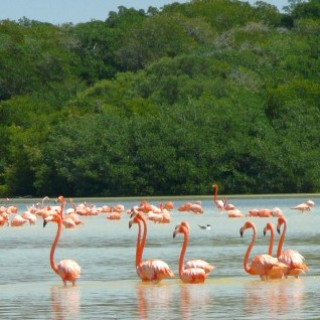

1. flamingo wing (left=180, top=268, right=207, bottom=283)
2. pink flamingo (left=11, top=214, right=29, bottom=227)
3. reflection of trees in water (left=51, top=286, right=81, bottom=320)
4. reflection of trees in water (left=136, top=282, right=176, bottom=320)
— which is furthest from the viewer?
pink flamingo (left=11, top=214, right=29, bottom=227)

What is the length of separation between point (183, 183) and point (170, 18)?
99.1 feet

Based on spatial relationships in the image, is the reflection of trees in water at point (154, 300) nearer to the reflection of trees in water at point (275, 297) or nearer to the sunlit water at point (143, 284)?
the sunlit water at point (143, 284)

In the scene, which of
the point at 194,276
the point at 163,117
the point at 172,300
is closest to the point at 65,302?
the point at 172,300

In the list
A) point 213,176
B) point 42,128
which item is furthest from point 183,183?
point 42,128

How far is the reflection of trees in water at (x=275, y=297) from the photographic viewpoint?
554 inches

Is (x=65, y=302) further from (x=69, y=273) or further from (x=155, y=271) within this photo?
(x=155, y=271)

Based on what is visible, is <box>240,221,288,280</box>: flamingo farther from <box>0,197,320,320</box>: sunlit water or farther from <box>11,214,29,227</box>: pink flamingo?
<box>11,214,29,227</box>: pink flamingo

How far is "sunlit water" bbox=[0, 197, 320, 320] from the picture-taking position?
1430cm

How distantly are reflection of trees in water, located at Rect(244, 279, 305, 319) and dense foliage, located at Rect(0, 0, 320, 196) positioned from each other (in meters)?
35.9

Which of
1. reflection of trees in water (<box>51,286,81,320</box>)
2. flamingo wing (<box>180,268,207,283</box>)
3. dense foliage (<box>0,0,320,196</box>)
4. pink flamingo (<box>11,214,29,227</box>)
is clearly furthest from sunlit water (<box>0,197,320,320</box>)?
dense foliage (<box>0,0,320,196</box>)

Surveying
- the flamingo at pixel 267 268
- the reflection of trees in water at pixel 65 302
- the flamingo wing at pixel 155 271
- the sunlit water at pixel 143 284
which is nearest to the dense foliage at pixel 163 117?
the sunlit water at pixel 143 284

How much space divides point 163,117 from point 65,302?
40.8m

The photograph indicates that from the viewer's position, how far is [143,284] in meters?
17.0

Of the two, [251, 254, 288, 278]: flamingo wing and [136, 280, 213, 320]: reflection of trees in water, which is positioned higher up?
[251, 254, 288, 278]: flamingo wing
